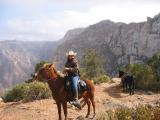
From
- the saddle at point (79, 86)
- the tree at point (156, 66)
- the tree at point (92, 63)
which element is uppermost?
the saddle at point (79, 86)

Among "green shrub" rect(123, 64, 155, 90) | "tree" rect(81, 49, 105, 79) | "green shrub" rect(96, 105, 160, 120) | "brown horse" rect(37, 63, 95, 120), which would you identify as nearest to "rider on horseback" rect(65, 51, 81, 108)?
"brown horse" rect(37, 63, 95, 120)

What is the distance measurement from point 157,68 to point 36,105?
725 inches

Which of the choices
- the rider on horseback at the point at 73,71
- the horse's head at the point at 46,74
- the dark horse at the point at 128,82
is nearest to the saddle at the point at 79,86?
the rider on horseback at the point at 73,71

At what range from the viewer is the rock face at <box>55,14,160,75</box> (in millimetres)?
126438

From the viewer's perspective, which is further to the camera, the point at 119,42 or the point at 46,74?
the point at 119,42

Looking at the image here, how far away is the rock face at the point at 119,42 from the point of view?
126438mm

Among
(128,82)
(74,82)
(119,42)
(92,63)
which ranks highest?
(74,82)

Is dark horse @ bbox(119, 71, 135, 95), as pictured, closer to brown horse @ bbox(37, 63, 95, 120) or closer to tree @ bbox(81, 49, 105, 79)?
brown horse @ bbox(37, 63, 95, 120)

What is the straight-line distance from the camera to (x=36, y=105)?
22.5m

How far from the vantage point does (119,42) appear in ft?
479

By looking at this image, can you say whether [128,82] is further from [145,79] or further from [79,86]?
[79,86]

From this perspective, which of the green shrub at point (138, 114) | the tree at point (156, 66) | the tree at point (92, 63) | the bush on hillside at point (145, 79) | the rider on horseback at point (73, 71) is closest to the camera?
the green shrub at point (138, 114)

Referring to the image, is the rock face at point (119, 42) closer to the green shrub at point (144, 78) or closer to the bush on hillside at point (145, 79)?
the green shrub at point (144, 78)

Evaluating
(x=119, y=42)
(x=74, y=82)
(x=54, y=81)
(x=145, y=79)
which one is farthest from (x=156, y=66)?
(x=119, y=42)
